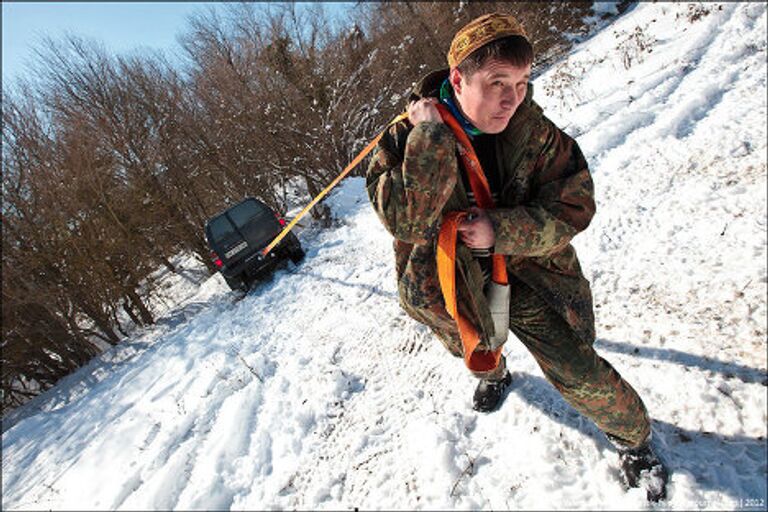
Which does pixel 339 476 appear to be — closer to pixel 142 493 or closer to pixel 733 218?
pixel 142 493

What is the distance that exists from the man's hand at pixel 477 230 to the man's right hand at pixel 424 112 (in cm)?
41

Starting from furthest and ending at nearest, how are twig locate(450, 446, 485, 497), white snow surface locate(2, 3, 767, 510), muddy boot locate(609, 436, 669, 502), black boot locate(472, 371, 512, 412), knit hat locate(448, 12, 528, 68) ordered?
1. black boot locate(472, 371, 512, 412)
2. twig locate(450, 446, 485, 497)
3. white snow surface locate(2, 3, 767, 510)
4. muddy boot locate(609, 436, 669, 502)
5. knit hat locate(448, 12, 528, 68)

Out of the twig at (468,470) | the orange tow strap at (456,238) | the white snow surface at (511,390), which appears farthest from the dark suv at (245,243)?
the orange tow strap at (456,238)

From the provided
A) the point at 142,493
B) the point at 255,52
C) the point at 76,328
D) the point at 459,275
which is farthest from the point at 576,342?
the point at 255,52

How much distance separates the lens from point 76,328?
8609mm

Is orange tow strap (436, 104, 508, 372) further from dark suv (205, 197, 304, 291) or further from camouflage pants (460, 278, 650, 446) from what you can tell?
dark suv (205, 197, 304, 291)

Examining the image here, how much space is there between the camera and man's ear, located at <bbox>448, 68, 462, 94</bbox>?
1.57 metres

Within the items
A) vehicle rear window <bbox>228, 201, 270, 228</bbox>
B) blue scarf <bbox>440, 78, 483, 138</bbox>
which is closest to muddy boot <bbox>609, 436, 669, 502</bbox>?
blue scarf <bbox>440, 78, 483, 138</bbox>

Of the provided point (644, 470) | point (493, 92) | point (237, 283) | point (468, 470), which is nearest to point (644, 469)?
point (644, 470)

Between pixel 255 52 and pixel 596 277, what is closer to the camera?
pixel 596 277

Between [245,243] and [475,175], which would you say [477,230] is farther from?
[245,243]

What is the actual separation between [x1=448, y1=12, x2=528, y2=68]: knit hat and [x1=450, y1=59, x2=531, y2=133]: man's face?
0.25ft

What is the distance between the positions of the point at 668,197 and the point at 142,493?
5.22 metres

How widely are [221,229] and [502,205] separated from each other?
22.1ft
